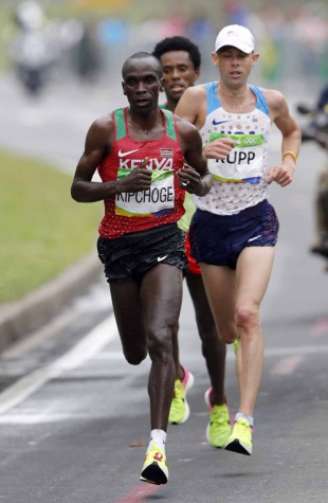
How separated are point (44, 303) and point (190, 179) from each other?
8.13 meters

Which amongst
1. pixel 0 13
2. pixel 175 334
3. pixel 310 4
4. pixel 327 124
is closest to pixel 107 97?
pixel 310 4

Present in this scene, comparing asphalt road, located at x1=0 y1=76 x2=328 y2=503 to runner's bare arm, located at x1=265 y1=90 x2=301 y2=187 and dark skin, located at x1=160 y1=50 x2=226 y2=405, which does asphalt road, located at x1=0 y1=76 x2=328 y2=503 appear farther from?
runner's bare arm, located at x1=265 y1=90 x2=301 y2=187

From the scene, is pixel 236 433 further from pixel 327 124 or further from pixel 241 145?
pixel 327 124

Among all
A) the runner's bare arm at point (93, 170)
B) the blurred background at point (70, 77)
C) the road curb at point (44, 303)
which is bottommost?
the blurred background at point (70, 77)

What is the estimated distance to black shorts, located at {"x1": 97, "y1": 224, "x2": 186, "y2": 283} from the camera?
9.15m

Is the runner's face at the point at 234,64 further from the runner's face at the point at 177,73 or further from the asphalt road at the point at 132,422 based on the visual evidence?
the asphalt road at the point at 132,422

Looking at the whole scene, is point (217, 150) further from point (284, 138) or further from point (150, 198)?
point (284, 138)

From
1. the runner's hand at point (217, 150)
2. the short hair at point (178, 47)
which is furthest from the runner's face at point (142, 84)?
the short hair at point (178, 47)

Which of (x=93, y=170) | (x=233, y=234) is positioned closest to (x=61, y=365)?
(x=233, y=234)

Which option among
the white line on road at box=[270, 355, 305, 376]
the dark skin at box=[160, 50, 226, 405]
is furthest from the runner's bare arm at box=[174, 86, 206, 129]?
the white line on road at box=[270, 355, 305, 376]

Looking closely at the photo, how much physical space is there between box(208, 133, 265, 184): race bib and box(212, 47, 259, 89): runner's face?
0.88 feet

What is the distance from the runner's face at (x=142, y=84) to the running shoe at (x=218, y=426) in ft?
6.08

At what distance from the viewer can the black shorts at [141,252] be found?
360 inches

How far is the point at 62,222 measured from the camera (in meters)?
24.6
